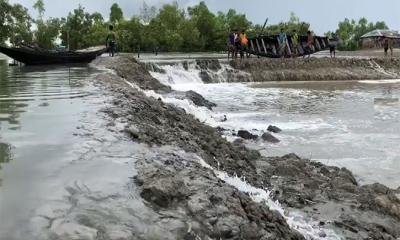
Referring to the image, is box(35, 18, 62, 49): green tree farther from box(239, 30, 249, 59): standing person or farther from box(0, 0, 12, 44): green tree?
box(239, 30, 249, 59): standing person

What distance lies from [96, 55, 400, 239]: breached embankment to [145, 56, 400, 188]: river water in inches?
77.6

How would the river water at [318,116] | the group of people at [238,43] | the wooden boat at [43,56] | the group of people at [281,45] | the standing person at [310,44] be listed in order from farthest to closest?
the standing person at [310,44]
the group of people at [281,45]
the group of people at [238,43]
the wooden boat at [43,56]
the river water at [318,116]

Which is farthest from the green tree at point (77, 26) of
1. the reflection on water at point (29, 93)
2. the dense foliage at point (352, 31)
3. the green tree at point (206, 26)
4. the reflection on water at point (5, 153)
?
the reflection on water at point (5, 153)

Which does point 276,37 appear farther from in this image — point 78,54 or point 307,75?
point 78,54

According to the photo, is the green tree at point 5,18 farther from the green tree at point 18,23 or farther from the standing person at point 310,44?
the standing person at point 310,44

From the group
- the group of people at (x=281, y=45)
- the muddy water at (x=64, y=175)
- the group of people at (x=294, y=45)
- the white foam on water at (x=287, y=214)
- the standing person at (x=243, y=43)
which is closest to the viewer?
the muddy water at (x=64, y=175)

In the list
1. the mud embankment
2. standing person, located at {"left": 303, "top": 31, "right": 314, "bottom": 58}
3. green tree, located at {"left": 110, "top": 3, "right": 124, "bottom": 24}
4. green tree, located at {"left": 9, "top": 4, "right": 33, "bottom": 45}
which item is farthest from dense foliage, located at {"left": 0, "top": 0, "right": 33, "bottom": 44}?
green tree, located at {"left": 110, "top": 3, "right": 124, "bottom": 24}

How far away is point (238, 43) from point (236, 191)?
26557mm

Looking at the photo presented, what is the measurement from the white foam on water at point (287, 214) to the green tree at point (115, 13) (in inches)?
2526

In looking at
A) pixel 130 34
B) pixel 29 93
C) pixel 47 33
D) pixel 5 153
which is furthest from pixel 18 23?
pixel 5 153

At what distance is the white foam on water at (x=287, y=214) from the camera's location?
5.95 meters

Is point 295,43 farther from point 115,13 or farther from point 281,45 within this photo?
point 115,13

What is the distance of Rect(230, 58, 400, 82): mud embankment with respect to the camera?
3172cm

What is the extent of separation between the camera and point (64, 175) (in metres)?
5.95
